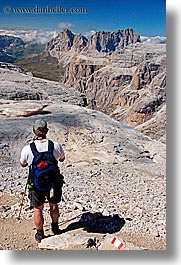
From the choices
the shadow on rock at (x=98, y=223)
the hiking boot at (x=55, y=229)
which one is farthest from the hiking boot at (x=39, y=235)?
the shadow on rock at (x=98, y=223)

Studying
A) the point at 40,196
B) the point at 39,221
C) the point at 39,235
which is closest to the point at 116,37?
the point at 39,235

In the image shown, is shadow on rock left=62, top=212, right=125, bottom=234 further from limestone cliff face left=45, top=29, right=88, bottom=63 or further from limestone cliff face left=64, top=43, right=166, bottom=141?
limestone cliff face left=64, top=43, right=166, bottom=141

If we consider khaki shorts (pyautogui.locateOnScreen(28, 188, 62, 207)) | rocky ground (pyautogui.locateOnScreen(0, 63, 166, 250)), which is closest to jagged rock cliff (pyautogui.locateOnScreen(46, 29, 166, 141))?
rocky ground (pyautogui.locateOnScreen(0, 63, 166, 250))

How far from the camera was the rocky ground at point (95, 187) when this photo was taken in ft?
13.6

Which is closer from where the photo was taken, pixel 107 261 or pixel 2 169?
pixel 107 261

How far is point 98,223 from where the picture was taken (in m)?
4.36

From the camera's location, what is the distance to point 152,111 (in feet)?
176

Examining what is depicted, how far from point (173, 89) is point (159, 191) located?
1.21 m

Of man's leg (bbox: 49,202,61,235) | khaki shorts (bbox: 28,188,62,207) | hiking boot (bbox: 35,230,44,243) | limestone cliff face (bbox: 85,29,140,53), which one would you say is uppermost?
limestone cliff face (bbox: 85,29,140,53)

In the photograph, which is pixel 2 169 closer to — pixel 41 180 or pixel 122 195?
pixel 122 195

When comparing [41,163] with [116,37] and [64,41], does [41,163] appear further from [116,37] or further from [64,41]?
[64,41]

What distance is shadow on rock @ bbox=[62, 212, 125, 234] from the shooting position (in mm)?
4250

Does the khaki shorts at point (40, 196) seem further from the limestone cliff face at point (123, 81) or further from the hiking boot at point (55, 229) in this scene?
the limestone cliff face at point (123, 81)

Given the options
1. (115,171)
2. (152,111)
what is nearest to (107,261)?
(115,171)
